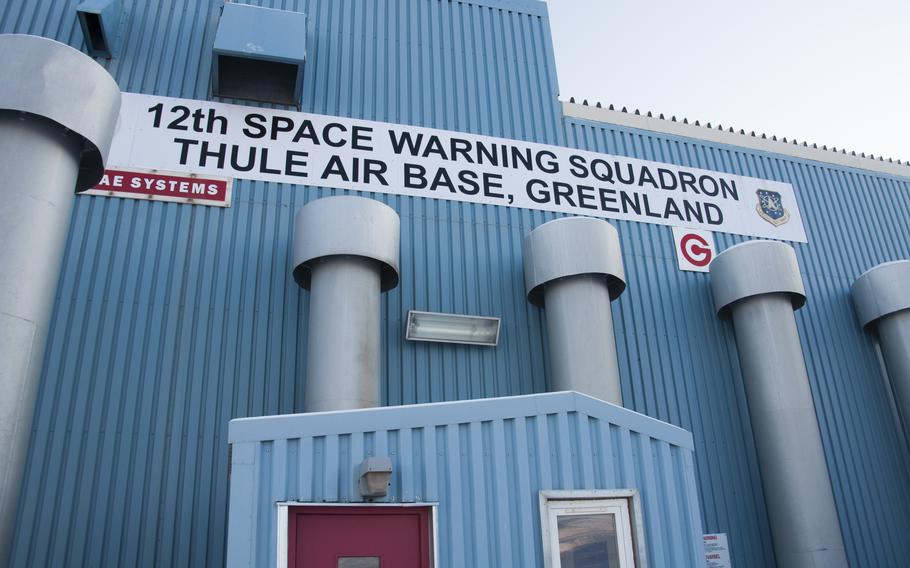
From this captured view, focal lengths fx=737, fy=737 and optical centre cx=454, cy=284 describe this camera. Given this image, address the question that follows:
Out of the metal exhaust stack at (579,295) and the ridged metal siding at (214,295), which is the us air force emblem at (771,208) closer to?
the ridged metal siding at (214,295)

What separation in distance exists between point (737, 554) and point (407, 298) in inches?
211

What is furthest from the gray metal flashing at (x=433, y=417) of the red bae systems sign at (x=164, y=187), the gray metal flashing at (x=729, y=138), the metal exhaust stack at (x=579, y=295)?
the gray metal flashing at (x=729, y=138)

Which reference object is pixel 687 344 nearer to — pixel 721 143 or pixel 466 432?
pixel 721 143

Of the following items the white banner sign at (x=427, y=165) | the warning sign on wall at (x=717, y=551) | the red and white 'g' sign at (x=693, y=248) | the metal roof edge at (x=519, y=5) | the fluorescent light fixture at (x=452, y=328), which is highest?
the metal roof edge at (x=519, y=5)

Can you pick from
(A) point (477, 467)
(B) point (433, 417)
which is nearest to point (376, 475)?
(B) point (433, 417)

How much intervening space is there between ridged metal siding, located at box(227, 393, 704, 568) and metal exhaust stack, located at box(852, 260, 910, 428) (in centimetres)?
627

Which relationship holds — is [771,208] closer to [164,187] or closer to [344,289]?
[344,289]

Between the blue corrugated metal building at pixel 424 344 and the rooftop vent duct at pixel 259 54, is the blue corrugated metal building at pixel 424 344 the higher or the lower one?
the lower one

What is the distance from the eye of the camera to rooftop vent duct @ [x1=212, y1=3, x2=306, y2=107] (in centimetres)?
990

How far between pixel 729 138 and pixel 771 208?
59.1 inches

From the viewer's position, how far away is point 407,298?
9.67m

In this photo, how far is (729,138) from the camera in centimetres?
1312

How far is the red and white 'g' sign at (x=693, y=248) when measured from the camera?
37.2 feet

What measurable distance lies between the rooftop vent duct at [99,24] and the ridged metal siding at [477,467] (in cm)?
708
